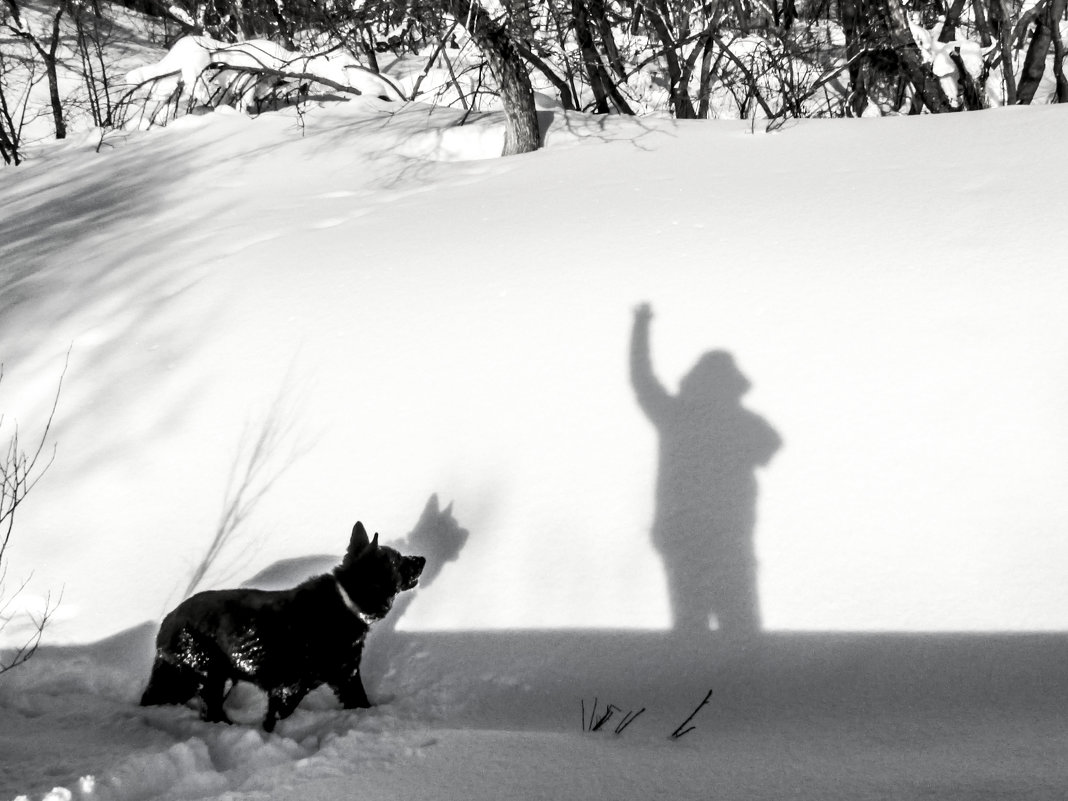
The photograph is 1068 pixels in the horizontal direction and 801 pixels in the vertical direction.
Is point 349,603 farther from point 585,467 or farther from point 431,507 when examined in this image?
point 585,467

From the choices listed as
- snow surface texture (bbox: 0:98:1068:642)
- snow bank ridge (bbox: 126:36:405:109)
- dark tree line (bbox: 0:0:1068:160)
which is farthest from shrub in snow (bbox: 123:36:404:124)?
snow surface texture (bbox: 0:98:1068:642)

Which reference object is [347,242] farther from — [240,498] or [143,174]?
[143,174]

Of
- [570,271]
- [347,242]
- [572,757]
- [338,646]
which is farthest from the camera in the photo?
[347,242]

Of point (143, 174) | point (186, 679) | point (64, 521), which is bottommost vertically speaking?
point (186, 679)

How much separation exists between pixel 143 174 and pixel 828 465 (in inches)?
370

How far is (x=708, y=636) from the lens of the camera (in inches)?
148

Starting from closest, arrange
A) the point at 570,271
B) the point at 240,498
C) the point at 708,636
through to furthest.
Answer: the point at 708,636, the point at 240,498, the point at 570,271

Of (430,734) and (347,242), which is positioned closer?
(430,734)

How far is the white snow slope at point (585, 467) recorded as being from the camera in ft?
9.99

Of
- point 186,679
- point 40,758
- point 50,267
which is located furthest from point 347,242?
point 40,758

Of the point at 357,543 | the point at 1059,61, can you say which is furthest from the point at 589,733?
the point at 1059,61

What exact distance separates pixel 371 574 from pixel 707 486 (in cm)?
178

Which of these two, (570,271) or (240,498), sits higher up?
(570,271)

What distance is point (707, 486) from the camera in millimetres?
4273
